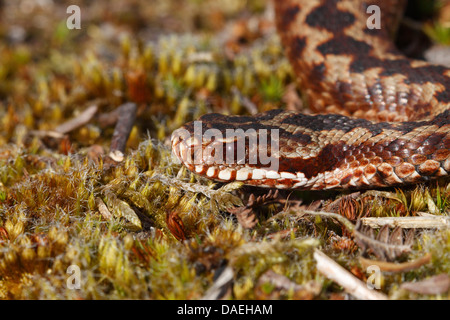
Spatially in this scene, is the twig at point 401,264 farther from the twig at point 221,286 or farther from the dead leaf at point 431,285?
the twig at point 221,286

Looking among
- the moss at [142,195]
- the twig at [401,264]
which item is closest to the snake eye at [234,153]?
the moss at [142,195]

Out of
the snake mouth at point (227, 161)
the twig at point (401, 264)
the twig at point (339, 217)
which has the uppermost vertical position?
the snake mouth at point (227, 161)

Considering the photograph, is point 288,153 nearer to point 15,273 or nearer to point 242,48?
point 15,273

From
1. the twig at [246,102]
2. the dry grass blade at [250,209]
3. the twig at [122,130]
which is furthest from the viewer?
the twig at [246,102]

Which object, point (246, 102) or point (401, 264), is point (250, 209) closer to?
point (401, 264)

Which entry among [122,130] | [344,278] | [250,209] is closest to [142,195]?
[250,209]

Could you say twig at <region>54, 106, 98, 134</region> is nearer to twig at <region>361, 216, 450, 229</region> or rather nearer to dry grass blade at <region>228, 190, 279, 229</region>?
dry grass blade at <region>228, 190, 279, 229</region>
